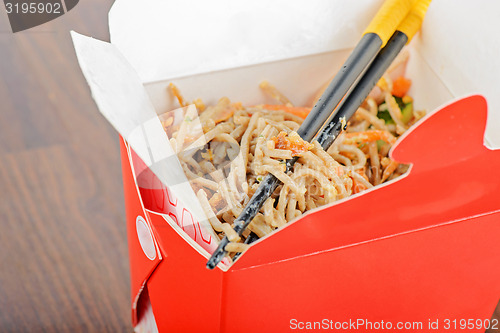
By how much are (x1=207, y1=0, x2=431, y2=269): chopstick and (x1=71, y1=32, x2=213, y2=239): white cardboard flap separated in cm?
7

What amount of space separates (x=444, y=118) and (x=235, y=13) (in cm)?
51

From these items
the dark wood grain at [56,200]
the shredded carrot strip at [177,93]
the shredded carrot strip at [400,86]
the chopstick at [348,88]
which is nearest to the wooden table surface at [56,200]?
the dark wood grain at [56,200]

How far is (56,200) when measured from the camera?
1.15 metres

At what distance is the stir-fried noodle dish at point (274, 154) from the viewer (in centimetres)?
70

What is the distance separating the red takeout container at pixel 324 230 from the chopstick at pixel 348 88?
62 millimetres

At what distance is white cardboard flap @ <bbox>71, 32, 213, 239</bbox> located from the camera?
1.96 feet

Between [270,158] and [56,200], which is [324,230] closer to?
[270,158]

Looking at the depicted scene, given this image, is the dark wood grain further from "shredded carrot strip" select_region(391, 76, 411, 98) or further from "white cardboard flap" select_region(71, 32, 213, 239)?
"shredded carrot strip" select_region(391, 76, 411, 98)

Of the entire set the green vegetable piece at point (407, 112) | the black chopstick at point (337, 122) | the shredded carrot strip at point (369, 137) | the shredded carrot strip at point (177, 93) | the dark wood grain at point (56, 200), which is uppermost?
the black chopstick at point (337, 122)

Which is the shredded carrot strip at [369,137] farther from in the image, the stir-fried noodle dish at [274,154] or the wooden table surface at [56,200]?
the wooden table surface at [56,200]

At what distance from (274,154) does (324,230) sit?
169 mm

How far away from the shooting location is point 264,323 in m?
0.68

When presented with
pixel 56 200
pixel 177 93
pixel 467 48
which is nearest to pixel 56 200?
pixel 56 200

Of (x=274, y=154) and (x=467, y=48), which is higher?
(x=467, y=48)
